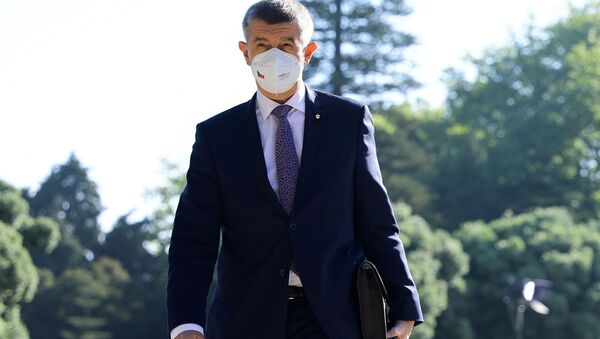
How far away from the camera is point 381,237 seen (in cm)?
451

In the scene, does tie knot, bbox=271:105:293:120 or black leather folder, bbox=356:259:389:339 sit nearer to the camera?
black leather folder, bbox=356:259:389:339

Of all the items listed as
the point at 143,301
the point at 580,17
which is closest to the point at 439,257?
the point at 143,301

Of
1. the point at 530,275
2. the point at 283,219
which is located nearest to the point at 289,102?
the point at 283,219

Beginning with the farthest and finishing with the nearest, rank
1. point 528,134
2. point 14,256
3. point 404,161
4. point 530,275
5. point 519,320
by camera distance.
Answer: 1. point 528,134
2. point 404,161
3. point 530,275
4. point 519,320
5. point 14,256

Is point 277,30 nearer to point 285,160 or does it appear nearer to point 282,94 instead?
point 282,94

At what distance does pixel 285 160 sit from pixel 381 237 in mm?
439

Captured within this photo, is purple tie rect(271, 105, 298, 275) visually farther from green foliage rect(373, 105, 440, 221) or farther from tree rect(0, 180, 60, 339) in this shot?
green foliage rect(373, 105, 440, 221)

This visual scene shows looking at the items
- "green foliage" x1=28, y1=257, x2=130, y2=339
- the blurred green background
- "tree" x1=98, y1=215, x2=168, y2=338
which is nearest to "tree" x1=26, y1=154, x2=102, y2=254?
the blurred green background

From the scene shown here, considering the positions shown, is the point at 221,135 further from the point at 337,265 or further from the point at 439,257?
the point at 439,257

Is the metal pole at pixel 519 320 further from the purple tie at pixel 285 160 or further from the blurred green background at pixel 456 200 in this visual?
the purple tie at pixel 285 160

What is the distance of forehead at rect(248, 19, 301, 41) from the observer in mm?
4578

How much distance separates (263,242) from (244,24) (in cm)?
80

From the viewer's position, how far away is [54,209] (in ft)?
206

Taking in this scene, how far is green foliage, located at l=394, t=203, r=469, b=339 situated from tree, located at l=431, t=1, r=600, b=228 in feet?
49.1
